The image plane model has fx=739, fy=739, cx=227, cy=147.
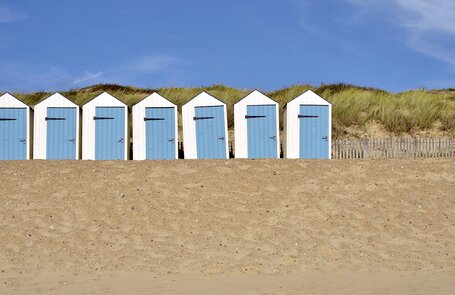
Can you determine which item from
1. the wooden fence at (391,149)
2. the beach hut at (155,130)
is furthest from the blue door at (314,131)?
the beach hut at (155,130)

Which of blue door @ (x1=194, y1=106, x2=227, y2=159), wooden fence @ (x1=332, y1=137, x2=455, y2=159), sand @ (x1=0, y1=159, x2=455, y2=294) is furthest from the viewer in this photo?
wooden fence @ (x1=332, y1=137, x2=455, y2=159)

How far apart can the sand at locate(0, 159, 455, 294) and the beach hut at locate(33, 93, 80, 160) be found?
2490mm

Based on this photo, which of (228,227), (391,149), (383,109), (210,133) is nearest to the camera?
(228,227)

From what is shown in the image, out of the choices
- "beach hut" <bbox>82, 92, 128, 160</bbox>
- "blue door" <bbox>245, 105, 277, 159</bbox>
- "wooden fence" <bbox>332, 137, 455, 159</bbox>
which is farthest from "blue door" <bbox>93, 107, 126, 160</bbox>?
"wooden fence" <bbox>332, 137, 455, 159</bbox>

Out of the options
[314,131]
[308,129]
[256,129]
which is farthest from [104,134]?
[314,131]

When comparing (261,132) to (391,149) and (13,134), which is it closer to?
(391,149)

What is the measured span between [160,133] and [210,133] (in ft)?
5.30

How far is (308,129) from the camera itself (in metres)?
23.9

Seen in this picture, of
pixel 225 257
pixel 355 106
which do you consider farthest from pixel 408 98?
pixel 225 257

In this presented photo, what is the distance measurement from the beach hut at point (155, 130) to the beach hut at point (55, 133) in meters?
1.95

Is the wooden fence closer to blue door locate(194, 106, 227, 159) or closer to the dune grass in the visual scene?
blue door locate(194, 106, 227, 159)

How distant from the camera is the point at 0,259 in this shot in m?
14.8

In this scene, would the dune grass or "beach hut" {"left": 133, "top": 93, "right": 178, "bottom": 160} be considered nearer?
"beach hut" {"left": 133, "top": 93, "right": 178, "bottom": 160}

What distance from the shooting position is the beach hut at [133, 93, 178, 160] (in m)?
23.8
